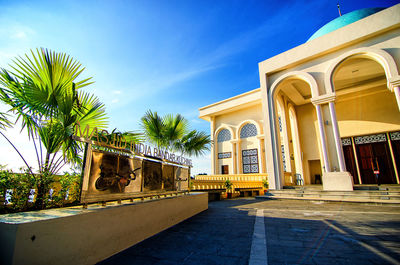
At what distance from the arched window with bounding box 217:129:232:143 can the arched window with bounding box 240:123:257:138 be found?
1423mm

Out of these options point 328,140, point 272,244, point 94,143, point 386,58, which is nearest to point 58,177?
point 94,143

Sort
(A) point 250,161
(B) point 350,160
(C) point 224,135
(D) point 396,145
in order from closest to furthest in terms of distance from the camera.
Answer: (D) point 396,145, (B) point 350,160, (A) point 250,161, (C) point 224,135

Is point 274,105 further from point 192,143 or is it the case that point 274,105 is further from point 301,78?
point 192,143

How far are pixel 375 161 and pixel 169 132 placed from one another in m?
13.5

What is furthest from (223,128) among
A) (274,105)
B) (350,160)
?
(350,160)

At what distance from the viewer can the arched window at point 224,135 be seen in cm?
1789

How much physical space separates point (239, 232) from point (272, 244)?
78 cm

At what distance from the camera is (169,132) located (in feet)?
23.1

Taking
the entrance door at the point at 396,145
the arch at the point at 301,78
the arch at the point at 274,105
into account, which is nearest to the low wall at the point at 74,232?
the arch at the point at 274,105

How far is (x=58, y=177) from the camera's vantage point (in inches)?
108

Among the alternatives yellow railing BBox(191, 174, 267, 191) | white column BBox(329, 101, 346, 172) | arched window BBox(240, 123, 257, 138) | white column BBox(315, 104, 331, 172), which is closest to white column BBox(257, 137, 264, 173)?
arched window BBox(240, 123, 257, 138)

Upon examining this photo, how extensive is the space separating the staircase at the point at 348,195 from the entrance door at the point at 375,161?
475 centimetres

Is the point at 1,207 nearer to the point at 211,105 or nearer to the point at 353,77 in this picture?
the point at 353,77

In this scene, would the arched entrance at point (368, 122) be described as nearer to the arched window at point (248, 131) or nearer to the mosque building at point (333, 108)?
the mosque building at point (333, 108)
